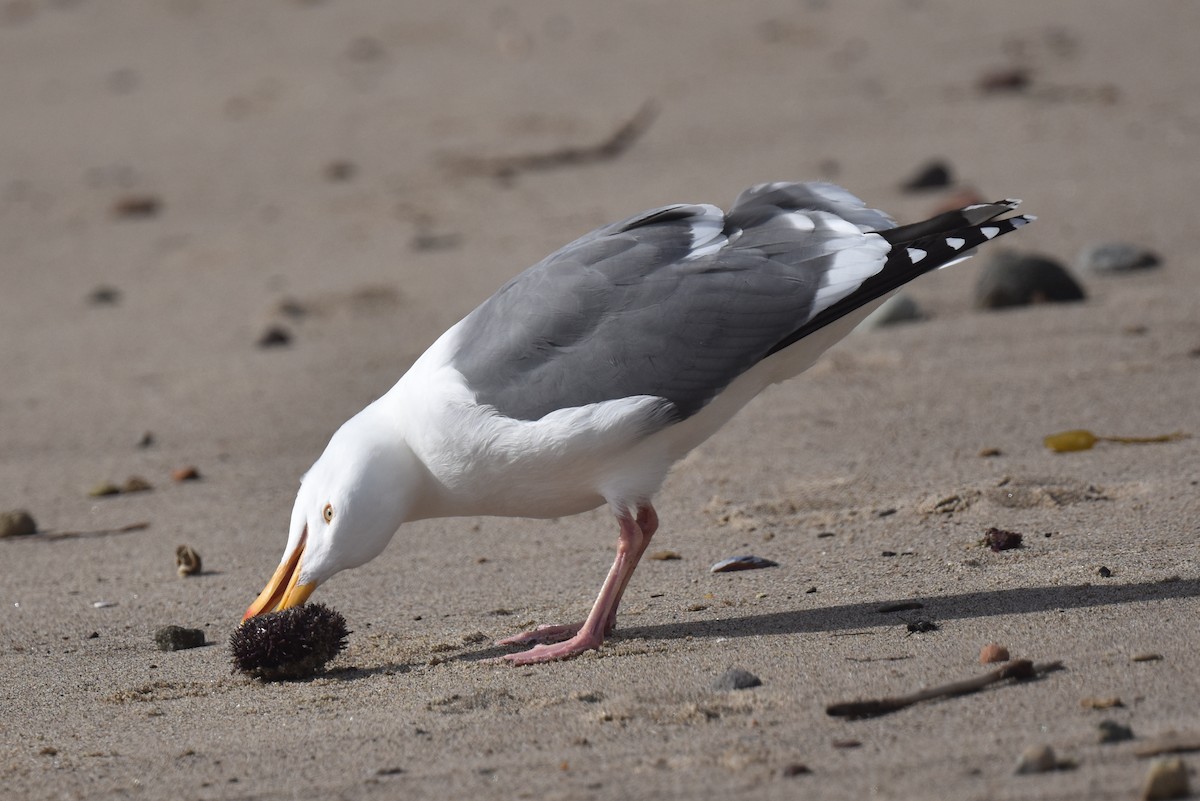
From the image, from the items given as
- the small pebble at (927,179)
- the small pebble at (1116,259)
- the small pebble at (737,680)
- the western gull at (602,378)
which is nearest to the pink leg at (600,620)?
the western gull at (602,378)

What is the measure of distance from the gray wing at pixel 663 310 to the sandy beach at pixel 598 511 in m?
0.70

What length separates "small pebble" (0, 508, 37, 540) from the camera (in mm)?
5812

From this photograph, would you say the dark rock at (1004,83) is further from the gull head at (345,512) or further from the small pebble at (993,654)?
the small pebble at (993,654)

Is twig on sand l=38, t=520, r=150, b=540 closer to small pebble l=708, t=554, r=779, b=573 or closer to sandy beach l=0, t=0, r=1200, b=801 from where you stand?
sandy beach l=0, t=0, r=1200, b=801

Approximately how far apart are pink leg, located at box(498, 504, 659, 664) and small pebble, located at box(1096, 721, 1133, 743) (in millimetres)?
1479

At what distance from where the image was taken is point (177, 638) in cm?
446

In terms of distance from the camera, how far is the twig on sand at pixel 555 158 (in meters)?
11.6

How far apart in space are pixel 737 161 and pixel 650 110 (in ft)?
5.24

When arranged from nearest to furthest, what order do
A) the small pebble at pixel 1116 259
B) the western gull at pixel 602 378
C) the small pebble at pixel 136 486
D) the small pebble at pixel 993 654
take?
the small pebble at pixel 993 654
the western gull at pixel 602 378
the small pebble at pixel 136 486
the small pebble at pixel 1116 259

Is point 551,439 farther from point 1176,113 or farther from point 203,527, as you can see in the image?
point 1176,113

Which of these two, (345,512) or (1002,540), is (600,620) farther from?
(1002,540)

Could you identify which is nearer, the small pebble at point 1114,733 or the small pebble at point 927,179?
the small pebble at point 1114,733

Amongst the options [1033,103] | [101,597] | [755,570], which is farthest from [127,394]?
[1033,103]

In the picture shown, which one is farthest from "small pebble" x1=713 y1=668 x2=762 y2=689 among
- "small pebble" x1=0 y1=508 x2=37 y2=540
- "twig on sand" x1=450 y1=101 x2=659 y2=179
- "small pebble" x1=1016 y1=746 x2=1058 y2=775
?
"twig on sand" x1=450 y1=101 x2=659 y2=179
